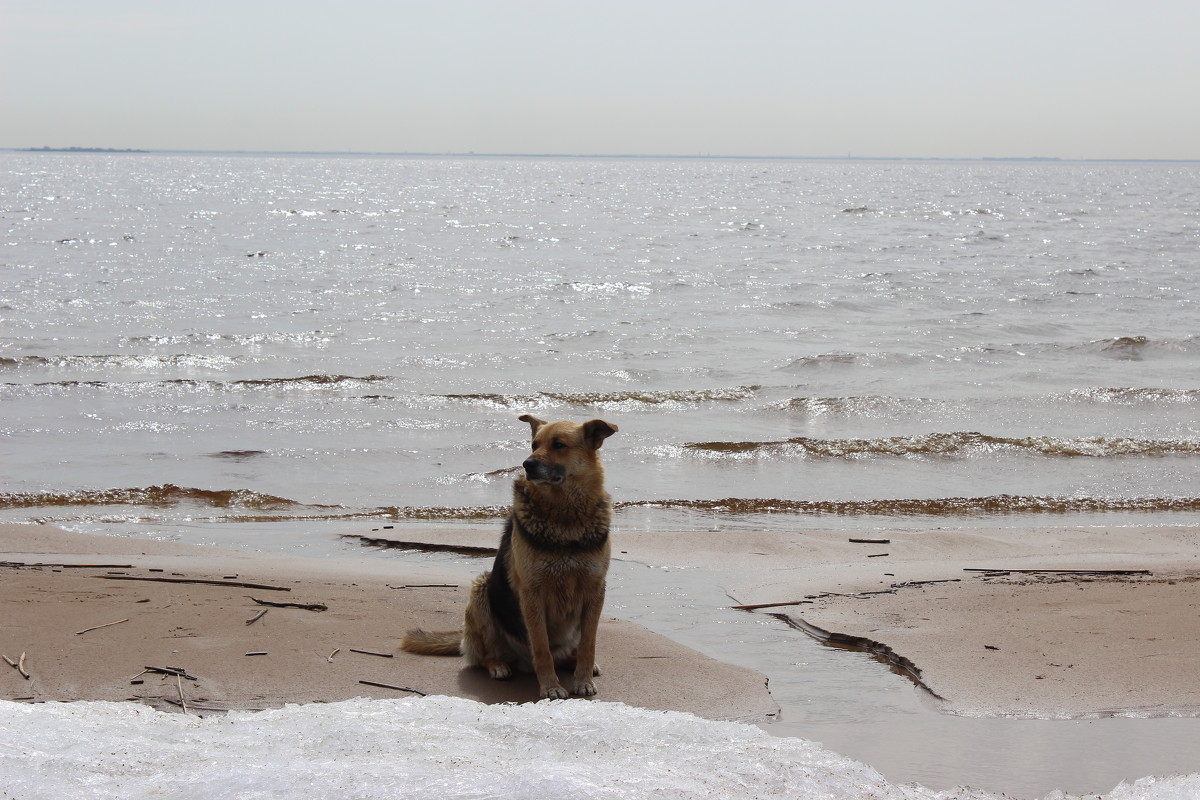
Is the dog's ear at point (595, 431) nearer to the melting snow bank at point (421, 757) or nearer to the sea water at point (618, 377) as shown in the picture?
the melting snow bank at point (421, 757)

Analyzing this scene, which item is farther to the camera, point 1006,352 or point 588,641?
point 1006,352

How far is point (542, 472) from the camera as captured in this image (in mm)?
5293

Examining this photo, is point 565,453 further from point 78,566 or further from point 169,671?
point 78,566

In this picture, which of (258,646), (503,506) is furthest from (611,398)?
(258,646)

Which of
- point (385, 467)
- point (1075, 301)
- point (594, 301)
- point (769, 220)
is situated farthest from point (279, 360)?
point (769, 220)

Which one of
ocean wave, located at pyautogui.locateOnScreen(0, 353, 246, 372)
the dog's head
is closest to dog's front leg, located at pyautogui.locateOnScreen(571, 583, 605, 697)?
the dog's head

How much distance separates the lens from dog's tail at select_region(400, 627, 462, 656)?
19.3ft

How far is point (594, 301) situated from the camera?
27.2 meters

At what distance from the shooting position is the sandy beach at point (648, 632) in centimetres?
511

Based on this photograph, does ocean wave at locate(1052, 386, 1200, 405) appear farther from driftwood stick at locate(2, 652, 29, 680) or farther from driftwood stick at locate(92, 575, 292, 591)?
driftwood stick at locate(2, 652, 29, 680)

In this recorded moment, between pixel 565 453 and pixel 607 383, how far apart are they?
12.1 meters

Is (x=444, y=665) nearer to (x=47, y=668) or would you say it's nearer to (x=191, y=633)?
(x=191, y=633)

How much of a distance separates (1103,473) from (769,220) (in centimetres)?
4677

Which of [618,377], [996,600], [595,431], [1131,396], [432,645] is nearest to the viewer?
[595,431]
